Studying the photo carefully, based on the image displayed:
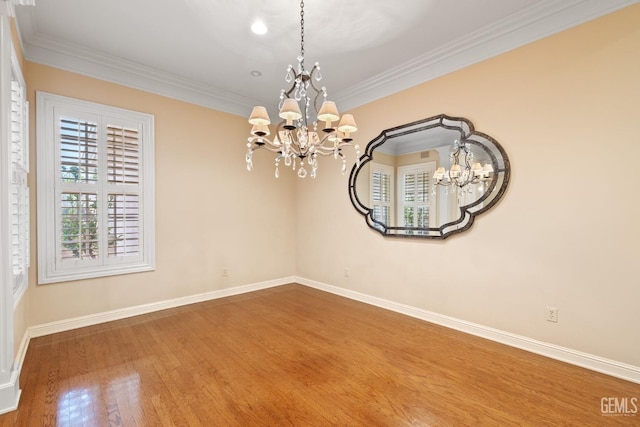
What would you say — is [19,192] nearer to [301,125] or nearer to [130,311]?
[130,311]

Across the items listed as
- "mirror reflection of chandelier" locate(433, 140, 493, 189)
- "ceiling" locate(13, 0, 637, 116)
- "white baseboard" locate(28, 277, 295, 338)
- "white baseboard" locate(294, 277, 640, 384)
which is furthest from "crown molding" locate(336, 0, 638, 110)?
"white baseboard" locate(28, 277, 295, 338)

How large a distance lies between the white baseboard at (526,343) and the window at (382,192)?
1.13 meters

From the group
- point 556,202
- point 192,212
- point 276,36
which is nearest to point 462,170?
point 556,202

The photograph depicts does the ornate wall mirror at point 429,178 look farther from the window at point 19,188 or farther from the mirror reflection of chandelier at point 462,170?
the window at point 19,188

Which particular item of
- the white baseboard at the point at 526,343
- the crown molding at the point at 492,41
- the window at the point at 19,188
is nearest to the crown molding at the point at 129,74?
the window at the point at 19,188

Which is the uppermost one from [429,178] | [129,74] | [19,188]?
[129,74]

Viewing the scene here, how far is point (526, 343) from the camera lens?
2727mm

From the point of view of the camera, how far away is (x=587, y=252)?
2428mm

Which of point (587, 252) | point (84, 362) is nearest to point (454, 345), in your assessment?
point (587, 252)

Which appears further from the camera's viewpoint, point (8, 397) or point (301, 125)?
point (301, 125)

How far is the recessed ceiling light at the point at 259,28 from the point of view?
107 inches

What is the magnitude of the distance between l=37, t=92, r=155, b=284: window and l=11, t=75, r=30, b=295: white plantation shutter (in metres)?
0.28

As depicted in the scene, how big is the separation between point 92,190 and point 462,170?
4.23m

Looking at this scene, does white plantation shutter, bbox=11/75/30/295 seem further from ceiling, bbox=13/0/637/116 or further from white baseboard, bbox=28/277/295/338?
ceiling, bbox=13/0/637/116
